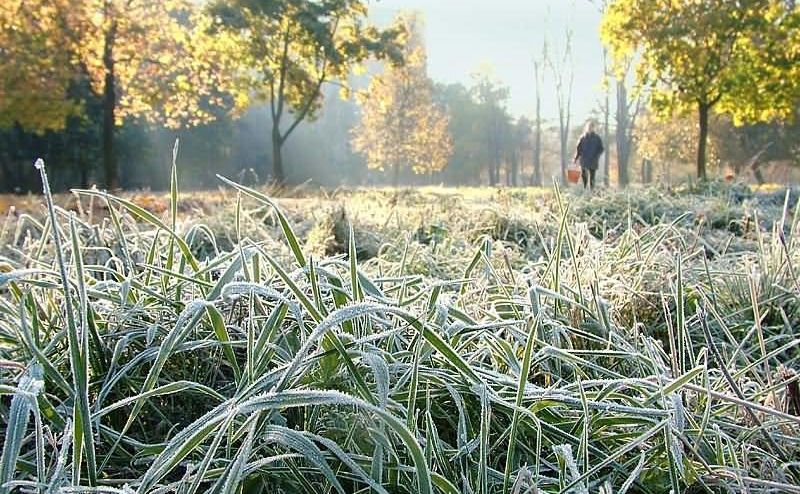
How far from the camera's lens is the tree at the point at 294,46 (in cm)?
1766

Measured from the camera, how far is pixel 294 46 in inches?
744

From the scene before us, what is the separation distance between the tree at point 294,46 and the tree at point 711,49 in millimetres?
8214

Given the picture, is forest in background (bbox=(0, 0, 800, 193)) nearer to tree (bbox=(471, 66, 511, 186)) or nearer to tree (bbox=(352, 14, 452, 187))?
tree (bbox=(352, 14, 452, 187))

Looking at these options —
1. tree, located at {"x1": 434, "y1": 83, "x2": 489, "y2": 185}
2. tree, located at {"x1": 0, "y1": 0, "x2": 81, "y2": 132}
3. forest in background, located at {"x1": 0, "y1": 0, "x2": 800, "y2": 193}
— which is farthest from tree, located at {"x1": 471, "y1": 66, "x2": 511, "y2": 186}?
tree, located at {"x1": 0, "y1": 0, "x2": 81, "y2": 132}

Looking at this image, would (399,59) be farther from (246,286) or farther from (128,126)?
(246,286)

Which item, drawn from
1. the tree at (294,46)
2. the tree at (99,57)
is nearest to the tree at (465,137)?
the tree at (294,46)

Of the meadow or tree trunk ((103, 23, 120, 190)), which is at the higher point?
tree trunk ((103, 23, 120, 190))

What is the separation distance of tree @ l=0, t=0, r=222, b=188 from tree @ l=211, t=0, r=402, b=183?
2735 mm

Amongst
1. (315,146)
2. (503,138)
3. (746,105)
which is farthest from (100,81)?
(503,138)

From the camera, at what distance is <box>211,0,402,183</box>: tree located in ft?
57.9

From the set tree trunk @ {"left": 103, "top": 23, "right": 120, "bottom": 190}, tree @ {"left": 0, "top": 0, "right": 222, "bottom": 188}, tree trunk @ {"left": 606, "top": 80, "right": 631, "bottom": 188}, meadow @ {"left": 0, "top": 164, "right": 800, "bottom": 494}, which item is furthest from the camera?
tree trunk @ {"left": 606, "top": 80, "right": 631, "bottom": 188}

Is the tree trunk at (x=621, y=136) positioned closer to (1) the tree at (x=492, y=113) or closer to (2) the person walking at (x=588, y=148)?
(1) the tree at (x=492, y=113)

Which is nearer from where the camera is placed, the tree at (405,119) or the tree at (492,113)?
the tree at (405,119)

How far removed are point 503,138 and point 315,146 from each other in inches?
588
